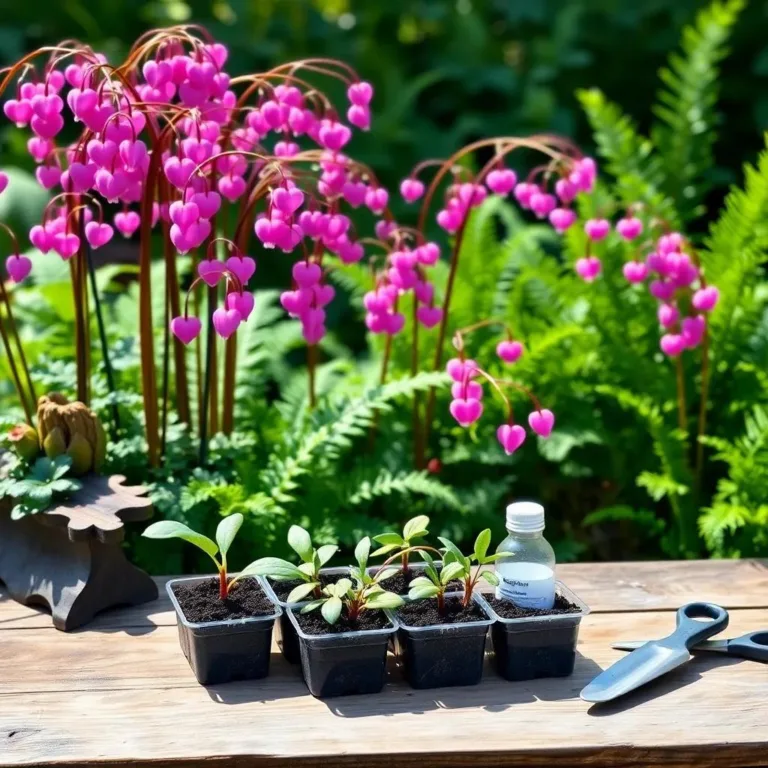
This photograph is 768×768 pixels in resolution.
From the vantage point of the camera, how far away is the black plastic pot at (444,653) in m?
1.69

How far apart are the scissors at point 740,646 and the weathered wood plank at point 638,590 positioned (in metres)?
0.17

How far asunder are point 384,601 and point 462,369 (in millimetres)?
585

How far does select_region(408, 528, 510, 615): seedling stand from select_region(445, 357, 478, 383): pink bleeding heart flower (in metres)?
0.41

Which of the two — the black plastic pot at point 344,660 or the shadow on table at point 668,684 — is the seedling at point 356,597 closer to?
the black plastic pot at point 344,660

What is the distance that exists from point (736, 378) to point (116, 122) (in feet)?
5.34

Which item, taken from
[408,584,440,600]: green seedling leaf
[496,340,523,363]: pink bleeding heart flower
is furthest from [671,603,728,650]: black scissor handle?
[496,340,523,363]: pink bleeding heart flower

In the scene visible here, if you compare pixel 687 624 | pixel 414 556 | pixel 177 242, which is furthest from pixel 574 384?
pixel 177 242

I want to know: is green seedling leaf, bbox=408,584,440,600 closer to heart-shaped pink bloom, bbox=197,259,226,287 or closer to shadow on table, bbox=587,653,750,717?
shadow on table, bbox=587,653,750,717

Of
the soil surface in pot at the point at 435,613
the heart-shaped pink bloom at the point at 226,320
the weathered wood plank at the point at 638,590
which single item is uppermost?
the heart-shaped pink bloom at the point at 226,320

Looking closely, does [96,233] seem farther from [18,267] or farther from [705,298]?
[705,298]

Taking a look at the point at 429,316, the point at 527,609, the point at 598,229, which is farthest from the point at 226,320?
the point at 598,229

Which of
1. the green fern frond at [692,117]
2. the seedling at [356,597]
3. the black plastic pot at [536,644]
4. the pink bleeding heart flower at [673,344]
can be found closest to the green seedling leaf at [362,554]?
the seedling at [356,597]

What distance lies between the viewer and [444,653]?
1.71 m

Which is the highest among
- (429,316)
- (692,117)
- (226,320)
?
(692,117)
